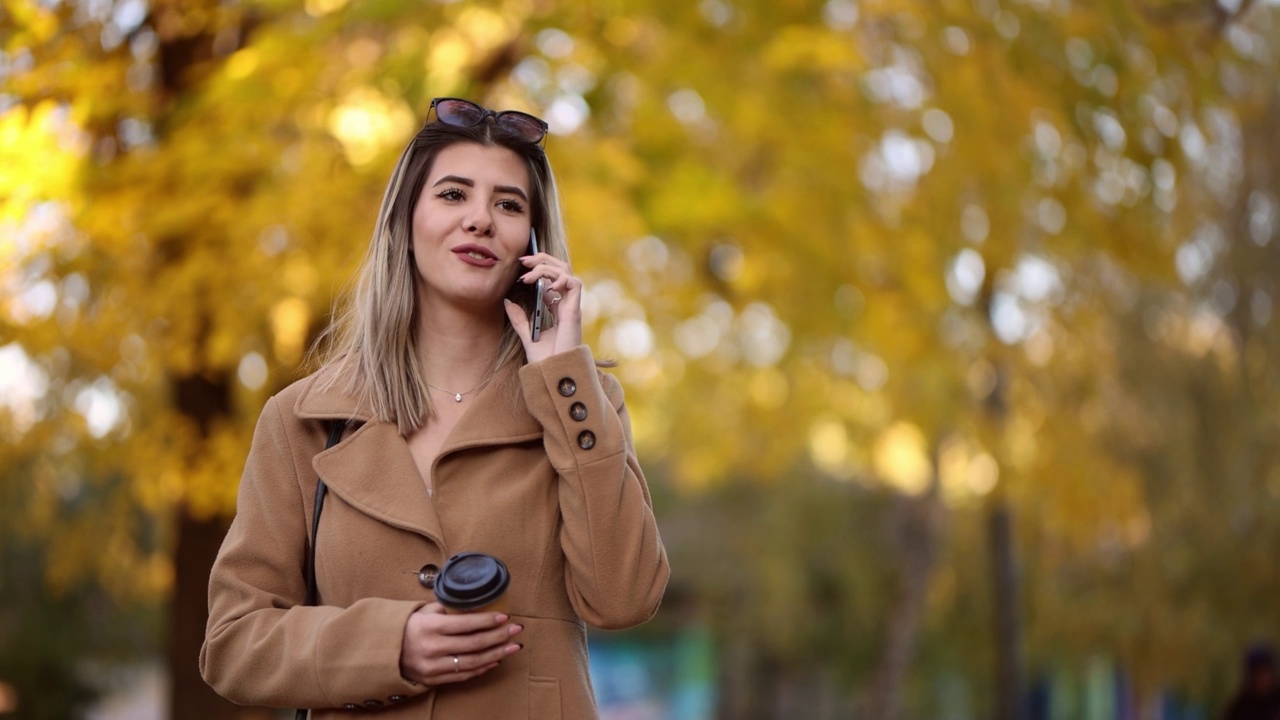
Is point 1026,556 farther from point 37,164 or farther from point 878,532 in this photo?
point 37,164

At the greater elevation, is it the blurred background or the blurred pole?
the blurred background

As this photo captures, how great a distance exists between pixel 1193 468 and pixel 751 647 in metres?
8.37

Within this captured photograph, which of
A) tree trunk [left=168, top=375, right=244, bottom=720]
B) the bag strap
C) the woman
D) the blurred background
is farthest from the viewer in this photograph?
tree trunk [left=168, top=375, right=244, bottom=720]

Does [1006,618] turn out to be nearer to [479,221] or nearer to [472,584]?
[479,221]

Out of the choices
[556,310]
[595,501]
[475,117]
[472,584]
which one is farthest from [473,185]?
[472,584]

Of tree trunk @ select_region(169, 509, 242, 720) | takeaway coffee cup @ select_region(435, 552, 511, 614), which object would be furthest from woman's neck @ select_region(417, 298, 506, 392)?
tree trunk @ select_region(169, 509, 242, 720)

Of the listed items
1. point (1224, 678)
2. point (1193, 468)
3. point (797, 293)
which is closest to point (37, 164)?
point (797, 293)

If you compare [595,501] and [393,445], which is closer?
[595,501]

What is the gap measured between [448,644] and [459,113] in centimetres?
88

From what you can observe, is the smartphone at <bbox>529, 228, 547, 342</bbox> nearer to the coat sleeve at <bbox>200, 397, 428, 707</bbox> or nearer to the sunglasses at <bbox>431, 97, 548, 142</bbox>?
the sunglasses at <bbox>431, 97, 548, 142</bbox>

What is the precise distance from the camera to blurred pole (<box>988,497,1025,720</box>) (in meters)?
12.0

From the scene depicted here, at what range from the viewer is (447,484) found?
2.10 meters

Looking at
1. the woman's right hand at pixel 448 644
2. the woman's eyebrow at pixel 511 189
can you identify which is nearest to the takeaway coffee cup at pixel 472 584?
the woman's right hand at pixel 448 644

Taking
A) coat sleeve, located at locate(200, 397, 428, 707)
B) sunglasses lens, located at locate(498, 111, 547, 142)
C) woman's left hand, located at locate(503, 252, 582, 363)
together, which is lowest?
coat sleeve, located at locate(200, 397, 428, 707)
